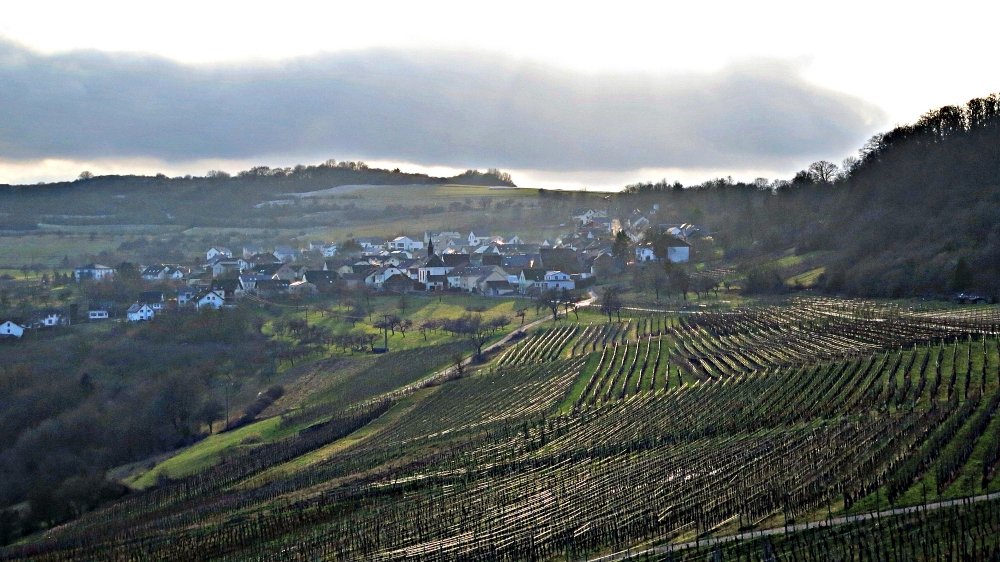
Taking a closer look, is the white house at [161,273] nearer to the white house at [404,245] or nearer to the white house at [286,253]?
the white house at [286,253]

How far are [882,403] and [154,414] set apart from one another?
119ft

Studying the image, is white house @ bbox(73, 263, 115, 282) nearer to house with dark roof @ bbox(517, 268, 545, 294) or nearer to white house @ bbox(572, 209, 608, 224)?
house with dark roof @ bbox(517, 268, 545, 294)

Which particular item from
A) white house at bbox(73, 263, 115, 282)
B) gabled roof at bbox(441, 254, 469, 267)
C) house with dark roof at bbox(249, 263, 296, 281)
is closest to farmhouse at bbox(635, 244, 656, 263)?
gabled roof at bbox(441, 254, 469, 267)

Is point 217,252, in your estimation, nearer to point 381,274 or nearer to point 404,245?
point 404,245

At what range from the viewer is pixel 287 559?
2616 centimetres

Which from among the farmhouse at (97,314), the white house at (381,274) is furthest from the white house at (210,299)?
the white house at (381,274)

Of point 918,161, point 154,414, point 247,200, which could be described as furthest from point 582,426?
point 247,200

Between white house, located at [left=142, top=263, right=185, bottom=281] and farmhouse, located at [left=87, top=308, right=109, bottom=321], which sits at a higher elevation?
white house, located at [left=142, top=263, right=185, bottom=281]

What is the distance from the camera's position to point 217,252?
394ft

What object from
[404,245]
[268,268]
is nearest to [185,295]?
[268,268]

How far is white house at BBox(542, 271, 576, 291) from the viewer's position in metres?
80.1

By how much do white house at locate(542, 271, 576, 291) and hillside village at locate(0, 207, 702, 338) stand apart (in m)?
0.08

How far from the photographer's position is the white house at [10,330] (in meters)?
73.1

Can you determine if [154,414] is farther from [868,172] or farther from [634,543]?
[868,172]
